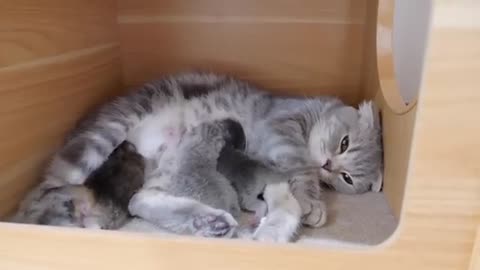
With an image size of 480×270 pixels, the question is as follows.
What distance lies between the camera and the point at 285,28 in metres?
1.56

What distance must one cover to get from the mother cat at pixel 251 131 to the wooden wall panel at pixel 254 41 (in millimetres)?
130

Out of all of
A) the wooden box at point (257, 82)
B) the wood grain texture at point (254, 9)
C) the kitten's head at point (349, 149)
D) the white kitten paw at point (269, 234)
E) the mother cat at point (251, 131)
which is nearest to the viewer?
the wooden box at point (257, 82)

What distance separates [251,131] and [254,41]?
0.32 m

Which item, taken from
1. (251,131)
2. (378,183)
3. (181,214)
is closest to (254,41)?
(251,131)

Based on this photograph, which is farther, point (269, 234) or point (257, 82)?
point (257, 82)

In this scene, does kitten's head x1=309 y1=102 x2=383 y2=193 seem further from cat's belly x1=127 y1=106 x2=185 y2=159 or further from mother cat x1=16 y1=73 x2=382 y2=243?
cat's belly x1=127 y1=106 x2=185 y2=159

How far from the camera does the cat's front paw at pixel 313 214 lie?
42.6 inches

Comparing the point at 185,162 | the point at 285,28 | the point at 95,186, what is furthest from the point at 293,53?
the point at 95,186

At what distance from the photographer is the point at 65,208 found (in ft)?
3.37

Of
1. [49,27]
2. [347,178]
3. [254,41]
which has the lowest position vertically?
[347,178]

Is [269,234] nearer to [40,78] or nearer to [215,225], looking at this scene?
[215,225]

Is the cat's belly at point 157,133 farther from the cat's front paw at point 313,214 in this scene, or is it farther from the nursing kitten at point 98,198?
the cat's front paw at point 313,214

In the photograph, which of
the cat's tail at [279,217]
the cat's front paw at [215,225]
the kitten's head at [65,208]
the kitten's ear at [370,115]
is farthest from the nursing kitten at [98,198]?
the kitten's ear at [370,115]

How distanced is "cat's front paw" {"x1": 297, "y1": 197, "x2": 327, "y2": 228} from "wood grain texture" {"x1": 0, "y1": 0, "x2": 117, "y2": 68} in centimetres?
64
